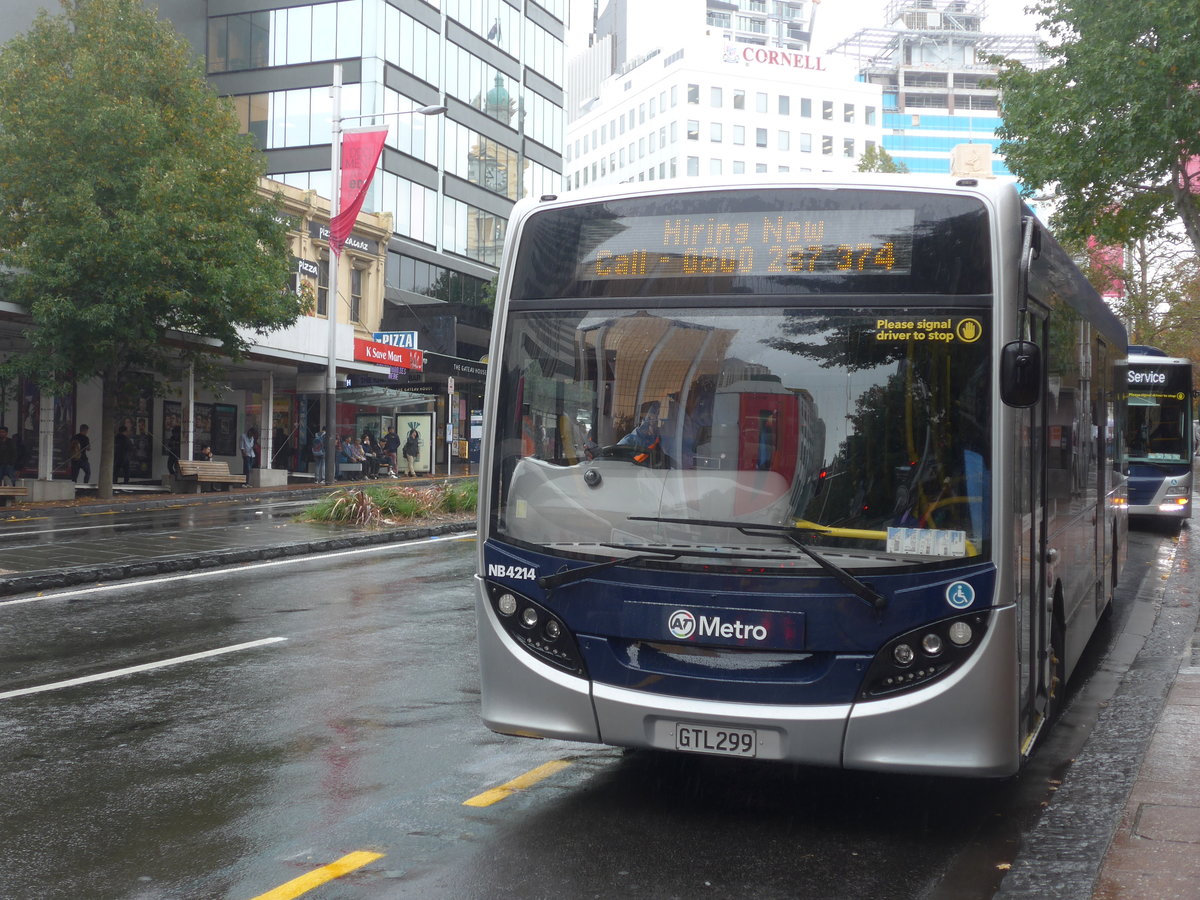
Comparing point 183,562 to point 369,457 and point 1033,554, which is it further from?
point 369,457

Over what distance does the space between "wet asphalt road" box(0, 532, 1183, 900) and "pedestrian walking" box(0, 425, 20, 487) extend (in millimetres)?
20646

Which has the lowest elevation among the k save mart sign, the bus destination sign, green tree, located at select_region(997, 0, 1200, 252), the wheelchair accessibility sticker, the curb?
the curb

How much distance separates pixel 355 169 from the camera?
3203 cm

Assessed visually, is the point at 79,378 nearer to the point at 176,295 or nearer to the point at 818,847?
the point at 176,295

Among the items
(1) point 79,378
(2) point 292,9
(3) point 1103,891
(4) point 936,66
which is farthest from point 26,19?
(4) point 936,66

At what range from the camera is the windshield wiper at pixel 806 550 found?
4996 millimetres

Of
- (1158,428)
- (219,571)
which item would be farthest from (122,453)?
(1158,428)

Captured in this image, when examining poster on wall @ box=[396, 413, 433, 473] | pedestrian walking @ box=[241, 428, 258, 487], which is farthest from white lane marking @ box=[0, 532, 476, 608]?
poster on wall @ box=[396, 413, 433, 473]

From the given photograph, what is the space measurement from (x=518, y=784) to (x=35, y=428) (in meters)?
27.9

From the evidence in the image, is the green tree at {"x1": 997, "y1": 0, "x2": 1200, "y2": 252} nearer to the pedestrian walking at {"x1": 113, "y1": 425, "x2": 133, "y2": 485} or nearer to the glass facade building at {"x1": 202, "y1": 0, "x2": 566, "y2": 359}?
the pedestrian walking at {"x1": 113, "y1": 425, "x2": 133, "y2": 485}

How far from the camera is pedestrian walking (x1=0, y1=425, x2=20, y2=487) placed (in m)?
28.0

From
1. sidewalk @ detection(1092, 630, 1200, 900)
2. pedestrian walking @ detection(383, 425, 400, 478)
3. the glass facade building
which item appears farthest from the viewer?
the glass facade building

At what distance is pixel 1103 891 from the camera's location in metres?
4.37

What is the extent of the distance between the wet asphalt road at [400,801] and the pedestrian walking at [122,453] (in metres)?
24.3
